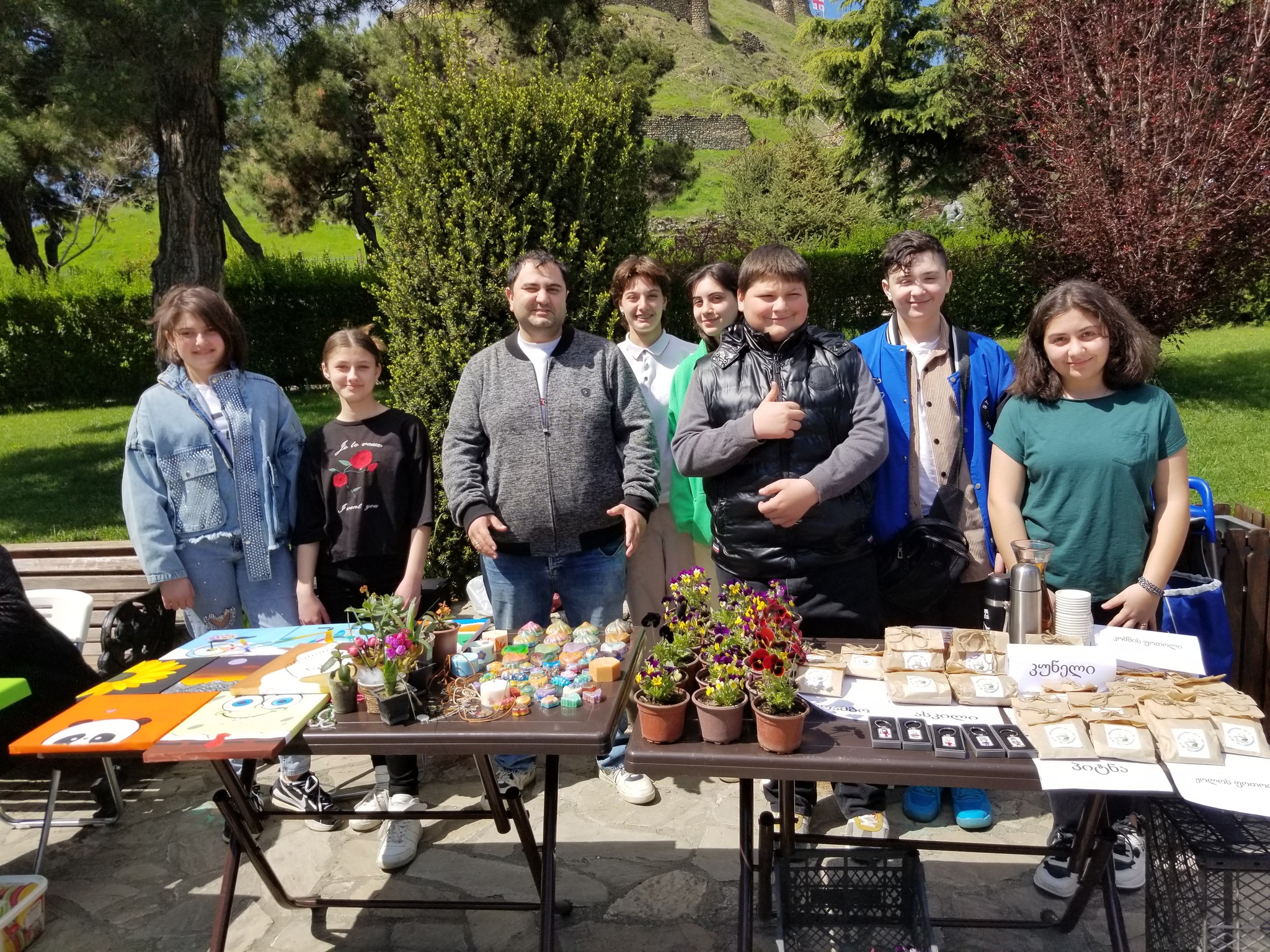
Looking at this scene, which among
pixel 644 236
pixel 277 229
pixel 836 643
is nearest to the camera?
pixel 836 643

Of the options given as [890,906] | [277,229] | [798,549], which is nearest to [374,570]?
[798,549]

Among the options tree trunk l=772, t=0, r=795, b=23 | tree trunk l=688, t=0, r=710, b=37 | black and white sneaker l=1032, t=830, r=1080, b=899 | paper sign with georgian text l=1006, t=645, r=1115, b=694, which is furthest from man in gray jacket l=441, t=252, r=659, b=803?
tree trunk l=772, t=0, r=795, b=23

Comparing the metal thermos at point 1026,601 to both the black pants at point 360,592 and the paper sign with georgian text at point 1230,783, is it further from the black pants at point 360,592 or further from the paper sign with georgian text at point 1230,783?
the black pants at point 360,592

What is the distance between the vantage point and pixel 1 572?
2943 millimetres

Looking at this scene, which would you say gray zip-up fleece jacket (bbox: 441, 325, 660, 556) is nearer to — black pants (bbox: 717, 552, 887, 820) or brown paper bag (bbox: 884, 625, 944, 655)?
black pants (bbox: 717, 552, 887, 820)

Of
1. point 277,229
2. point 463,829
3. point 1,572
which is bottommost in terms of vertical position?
point 463,829

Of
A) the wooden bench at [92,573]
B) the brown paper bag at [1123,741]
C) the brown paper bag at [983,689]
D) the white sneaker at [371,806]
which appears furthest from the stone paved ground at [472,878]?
the brown paper bag at [1123,741]

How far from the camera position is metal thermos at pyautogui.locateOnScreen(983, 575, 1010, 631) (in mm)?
2496

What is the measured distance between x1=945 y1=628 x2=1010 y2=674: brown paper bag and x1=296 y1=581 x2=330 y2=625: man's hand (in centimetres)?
227

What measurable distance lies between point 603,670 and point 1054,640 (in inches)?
47.1

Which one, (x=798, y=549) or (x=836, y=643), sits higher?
(x=798, y=549)

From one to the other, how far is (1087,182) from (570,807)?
335 inches

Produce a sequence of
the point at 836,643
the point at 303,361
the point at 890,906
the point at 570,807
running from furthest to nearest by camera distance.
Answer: the point at 303,361 → the point at 570,807 → the point at 836,643 → the point at 890,906

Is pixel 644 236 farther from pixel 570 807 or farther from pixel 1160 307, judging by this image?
pixel 1160 307
